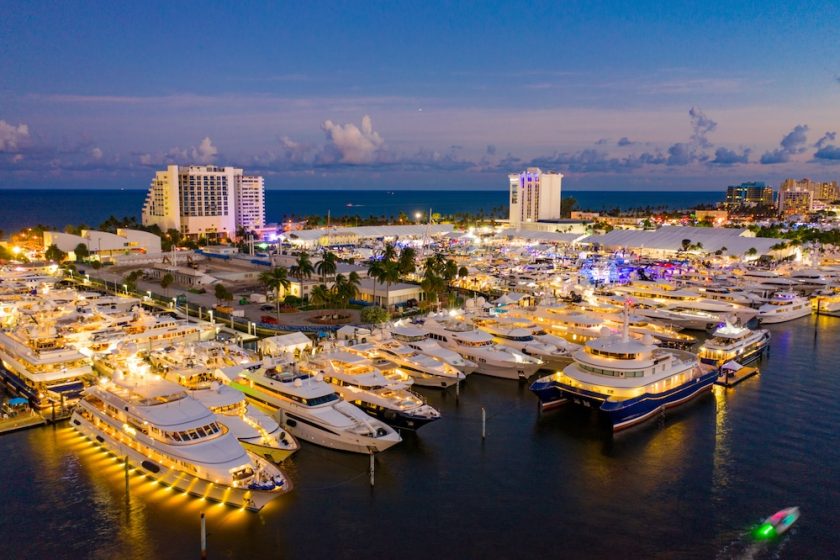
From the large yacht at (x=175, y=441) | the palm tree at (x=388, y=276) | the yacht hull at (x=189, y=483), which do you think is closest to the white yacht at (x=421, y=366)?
the large yacht at (x=175, y=441)

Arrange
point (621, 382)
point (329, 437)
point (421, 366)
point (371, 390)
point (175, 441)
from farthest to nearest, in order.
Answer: point (421, 366), point (621, 382), point (371, 390), point (329, 437), point (175, 441)

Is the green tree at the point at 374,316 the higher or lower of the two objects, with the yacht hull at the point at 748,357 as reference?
higher

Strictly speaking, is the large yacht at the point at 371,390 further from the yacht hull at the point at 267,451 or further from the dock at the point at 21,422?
the dock at the point at 21,422

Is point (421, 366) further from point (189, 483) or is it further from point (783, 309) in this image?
point (783, 309)

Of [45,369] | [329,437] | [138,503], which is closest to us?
[138,503]

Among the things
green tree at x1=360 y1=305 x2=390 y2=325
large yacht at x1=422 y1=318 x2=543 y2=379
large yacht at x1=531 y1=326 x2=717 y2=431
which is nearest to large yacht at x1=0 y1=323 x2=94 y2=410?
green tree at x1=360 y1=305 x2=390 y2=325

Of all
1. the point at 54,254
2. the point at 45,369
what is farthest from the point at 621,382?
the point at 54,254

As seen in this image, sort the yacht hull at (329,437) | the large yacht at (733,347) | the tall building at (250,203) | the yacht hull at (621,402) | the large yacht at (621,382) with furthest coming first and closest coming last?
the tall building at (250,203)
the large yacht at (733,347)
the large yacht at (621,382)
the yacht hull at (621,402)
the yacht hull at (329,437)

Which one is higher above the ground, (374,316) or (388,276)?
(388,276)
